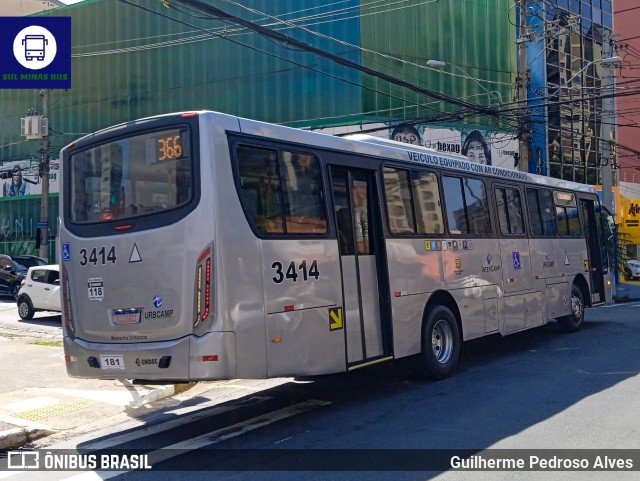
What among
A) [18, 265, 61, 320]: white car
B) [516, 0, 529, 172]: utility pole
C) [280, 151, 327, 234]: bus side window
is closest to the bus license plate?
[280, 151, 327, 234]: bus side window

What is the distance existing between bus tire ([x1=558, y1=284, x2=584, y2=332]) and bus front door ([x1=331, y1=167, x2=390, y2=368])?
24.7 ft

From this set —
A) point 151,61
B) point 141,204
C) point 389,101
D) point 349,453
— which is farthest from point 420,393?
point 151,61

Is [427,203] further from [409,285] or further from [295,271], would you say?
[295,271]

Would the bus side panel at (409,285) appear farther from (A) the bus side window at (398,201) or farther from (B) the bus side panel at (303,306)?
(B) the bus side panel at (303,306)

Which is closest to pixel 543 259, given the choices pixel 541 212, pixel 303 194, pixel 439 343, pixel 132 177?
pixel 541 212

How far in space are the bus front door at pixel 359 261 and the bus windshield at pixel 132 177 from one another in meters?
2.22

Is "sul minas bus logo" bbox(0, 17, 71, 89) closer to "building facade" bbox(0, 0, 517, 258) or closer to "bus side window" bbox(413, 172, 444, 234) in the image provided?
"building facade" bbox(0, 0, 517, 258)

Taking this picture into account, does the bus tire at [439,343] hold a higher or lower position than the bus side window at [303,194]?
lower

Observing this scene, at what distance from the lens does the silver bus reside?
24.4 feet

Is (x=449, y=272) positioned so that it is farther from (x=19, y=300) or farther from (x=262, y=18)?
(x=262, y=18)

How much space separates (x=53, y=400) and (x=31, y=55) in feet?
40.5

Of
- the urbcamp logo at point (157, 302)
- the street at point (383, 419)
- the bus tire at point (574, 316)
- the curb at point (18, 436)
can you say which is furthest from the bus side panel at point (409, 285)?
the bus tire at point (574, 316)

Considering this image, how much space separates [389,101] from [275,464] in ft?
95.1

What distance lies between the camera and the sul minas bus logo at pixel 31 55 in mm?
19000
